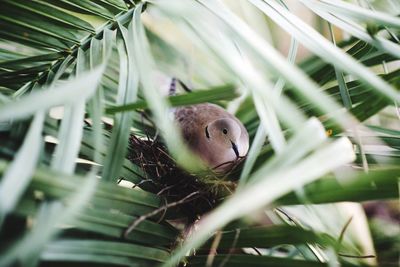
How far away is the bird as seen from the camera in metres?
0.62

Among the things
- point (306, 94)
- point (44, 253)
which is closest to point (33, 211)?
point (44, 253)

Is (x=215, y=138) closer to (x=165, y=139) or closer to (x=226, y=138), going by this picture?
(x=226, y=138)

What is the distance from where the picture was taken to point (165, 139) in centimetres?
43

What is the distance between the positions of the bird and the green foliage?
106mm

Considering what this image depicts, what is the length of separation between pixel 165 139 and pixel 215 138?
0.21 metres

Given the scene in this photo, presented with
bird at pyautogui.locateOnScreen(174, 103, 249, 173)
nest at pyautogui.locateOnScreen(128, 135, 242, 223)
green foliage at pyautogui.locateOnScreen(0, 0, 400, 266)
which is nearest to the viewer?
green foliage at pyautogui.locateOnScreen(0, 0, 400, 266)

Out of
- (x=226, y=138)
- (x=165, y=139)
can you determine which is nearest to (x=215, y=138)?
(x=226, y=138)

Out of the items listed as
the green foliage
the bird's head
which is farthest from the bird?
the green foliage

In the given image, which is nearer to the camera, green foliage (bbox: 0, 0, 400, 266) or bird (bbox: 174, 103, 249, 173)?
green foliage (bbox: 0, 0, 400, 266)

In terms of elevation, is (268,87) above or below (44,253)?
above

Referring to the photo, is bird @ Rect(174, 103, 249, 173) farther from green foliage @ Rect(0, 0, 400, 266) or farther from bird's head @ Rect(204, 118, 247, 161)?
green foliage @ Rect(0, 0, 400, 266)

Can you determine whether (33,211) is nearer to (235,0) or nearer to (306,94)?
(306,94)

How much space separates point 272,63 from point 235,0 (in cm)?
65

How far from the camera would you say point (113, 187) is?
372 millimetres
